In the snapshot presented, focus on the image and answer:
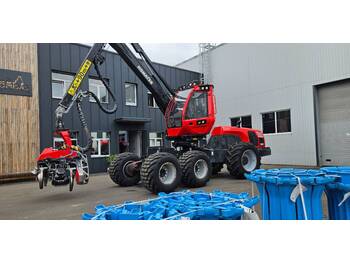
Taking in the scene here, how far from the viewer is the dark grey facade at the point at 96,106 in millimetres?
13023

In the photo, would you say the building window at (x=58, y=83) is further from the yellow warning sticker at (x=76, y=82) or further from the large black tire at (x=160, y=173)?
the large black tire at (x=160, y=173)

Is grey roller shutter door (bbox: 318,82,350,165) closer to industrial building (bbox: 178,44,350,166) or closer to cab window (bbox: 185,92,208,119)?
industrial building (bbox: 178,44,350,166)

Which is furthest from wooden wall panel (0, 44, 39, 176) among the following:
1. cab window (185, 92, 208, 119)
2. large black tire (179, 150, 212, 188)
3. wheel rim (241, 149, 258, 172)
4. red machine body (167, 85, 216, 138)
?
wheel rim (241, 149, 258, 172)

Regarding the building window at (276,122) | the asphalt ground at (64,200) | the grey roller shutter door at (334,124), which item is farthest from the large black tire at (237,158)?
the building window at (276,122)

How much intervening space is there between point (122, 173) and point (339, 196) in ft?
21.1

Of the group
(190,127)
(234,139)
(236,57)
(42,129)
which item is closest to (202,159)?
(190,127)

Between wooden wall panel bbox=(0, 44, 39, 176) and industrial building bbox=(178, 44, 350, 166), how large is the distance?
11.9m

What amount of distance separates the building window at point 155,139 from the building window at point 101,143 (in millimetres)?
3283

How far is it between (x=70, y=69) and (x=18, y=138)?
4.27 metres

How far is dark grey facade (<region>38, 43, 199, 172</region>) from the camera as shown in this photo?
13023 millimetres

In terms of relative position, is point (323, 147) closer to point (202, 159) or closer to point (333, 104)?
point (333, 104)

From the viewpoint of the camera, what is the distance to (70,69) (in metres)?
14.0

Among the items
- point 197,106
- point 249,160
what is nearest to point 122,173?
point 197,106

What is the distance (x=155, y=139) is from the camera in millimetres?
18203
